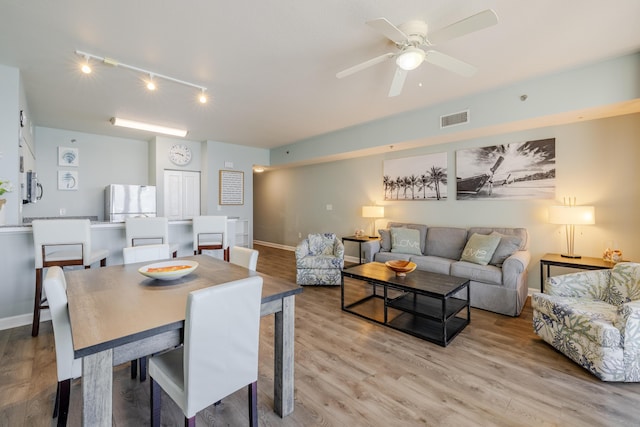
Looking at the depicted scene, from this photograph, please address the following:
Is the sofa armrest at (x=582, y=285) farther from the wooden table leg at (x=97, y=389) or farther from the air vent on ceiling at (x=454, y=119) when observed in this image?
the wooden table leg at (x=97, y=389)

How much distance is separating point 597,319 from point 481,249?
5.30 ft

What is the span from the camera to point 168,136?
5.77 m

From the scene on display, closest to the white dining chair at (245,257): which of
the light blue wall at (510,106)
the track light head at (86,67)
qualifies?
the track light head at (86,67)

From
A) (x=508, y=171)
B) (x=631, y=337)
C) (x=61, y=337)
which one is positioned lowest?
(x=631, y=337)

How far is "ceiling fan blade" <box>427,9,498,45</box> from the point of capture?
68.9 inches

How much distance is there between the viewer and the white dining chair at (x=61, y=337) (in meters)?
1.32

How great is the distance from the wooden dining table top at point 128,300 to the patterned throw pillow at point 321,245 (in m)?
2.51

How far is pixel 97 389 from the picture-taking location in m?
1.03

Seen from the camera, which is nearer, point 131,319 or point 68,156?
point 131,319

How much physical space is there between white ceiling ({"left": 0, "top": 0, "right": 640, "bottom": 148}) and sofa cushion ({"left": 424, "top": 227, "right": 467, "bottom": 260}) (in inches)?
74.3

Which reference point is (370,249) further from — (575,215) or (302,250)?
(575,215)

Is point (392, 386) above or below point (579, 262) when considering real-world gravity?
below

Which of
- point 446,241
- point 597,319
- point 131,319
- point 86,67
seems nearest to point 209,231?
point 86,67

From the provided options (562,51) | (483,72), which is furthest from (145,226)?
(562,51)
